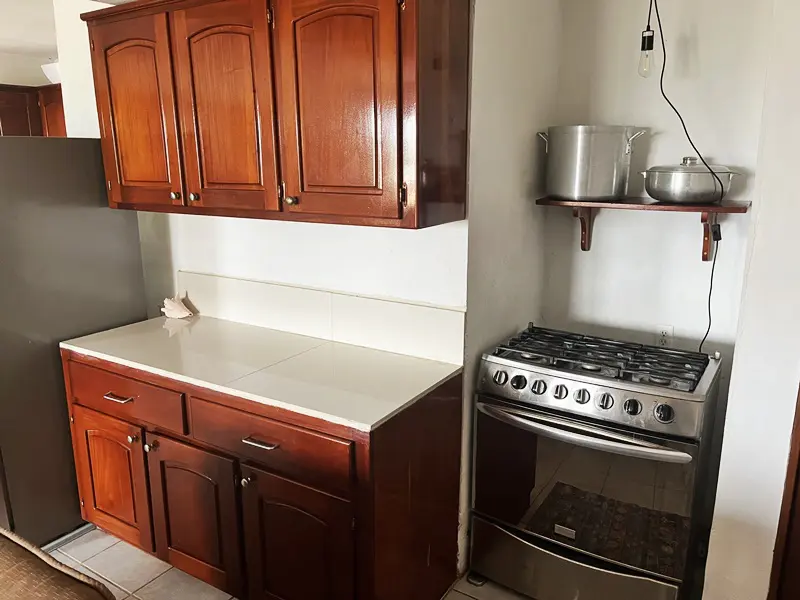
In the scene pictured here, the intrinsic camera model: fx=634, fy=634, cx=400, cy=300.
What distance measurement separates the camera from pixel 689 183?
1.99 metres

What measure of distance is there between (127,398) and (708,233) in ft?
6.76

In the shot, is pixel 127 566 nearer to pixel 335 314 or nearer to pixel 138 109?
pixel 335 314

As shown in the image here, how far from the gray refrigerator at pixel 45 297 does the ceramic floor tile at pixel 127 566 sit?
235 millimetres

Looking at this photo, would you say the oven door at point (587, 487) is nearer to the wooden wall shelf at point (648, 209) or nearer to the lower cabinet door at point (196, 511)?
the wooden wall shelf at point (648, 209)

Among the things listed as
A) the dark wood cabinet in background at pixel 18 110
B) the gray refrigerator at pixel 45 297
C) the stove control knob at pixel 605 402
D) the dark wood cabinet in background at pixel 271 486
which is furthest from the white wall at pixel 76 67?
the dark wood cabinet in background at pixel 18 110

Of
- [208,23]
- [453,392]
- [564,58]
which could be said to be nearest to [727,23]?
[564,58]

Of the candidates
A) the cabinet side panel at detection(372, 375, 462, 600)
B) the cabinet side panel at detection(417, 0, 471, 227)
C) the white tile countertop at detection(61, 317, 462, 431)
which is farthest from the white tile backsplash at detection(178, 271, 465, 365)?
the cabinet side panel at detection(417, 0, 471, 227)

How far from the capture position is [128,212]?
8.65 ft

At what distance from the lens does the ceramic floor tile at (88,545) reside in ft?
8.07

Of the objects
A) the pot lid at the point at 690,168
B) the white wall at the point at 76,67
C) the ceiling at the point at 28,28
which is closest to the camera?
the pot lid at the point at 690,168

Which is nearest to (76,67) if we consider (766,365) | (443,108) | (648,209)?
(443,108)

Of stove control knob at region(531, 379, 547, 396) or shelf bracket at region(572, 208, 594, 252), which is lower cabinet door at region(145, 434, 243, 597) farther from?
shelf bracket at region(572, 208, 594, 252)

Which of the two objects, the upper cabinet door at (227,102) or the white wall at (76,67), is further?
the white wall at (76,67)

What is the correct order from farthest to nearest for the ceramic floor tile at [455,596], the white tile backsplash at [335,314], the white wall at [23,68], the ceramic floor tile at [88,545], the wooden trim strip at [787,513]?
the white wall at [23,68], the ceramic floor tile at [88,545], the ceramic floor tile at [455,596], the white tile backsplash at [335,314], the wooden trim strip at [787,513]
